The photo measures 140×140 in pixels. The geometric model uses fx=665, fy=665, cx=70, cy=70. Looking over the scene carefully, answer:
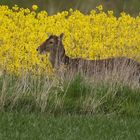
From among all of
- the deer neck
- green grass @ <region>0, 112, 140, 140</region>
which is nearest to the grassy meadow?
green grass @ <region>0, 112, 140, 140</region>

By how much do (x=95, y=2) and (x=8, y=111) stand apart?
19775 millimetres

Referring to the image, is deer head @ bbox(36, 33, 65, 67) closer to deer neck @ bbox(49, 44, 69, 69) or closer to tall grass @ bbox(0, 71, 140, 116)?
deer neck @ bbox(49, 44, 69, 69)

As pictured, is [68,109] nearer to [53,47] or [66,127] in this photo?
[66,127]

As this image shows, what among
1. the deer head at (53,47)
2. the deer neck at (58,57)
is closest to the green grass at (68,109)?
the deer neck at (58,57)

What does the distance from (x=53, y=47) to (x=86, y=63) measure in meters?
2.34

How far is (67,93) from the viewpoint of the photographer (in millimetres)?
12961

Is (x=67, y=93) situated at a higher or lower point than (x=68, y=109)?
higher

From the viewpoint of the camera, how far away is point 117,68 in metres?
14.8

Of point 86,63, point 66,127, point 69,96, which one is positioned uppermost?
point 86,63

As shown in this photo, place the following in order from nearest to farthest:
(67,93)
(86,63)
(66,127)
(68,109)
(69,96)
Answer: (66,127)
(68,109)
(69,96)
(67,93)
(86,63)

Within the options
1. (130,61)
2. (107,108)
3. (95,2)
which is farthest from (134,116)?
(95,2)

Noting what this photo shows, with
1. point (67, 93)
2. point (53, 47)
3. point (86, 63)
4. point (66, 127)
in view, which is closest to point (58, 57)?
point (53, 47)

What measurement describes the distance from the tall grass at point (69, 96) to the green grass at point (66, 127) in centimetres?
45

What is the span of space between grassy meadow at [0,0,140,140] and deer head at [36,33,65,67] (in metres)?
0.23
